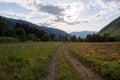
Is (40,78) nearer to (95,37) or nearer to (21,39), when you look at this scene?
(21,39)

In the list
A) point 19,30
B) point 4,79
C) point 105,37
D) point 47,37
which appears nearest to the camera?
point 4,79

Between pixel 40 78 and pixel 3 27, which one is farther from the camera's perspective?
pixel 3 27

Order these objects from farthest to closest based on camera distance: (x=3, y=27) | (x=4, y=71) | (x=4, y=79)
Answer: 1. (x=3, y=27)
2. (x=4, y=71)
3. (x=4, y=79)

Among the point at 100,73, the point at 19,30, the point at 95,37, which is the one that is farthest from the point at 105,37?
the point at 100,73

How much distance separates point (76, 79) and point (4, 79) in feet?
21.2

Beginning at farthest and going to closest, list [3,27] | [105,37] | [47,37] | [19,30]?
[47,37] → [105,37] → [19,30] → [3,27]

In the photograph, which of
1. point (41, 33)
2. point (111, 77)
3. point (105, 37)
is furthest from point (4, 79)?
point (41, 33)

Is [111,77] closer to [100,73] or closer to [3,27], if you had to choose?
[100,73]

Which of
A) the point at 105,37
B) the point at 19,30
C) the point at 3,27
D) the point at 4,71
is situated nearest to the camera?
the point at 4,71

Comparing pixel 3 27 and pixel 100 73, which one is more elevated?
pixel 3 27

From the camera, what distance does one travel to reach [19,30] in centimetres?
14488

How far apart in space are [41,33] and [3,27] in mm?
82655

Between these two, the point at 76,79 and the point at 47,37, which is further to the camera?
the point at 47,37

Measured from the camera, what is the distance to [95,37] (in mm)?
186875
